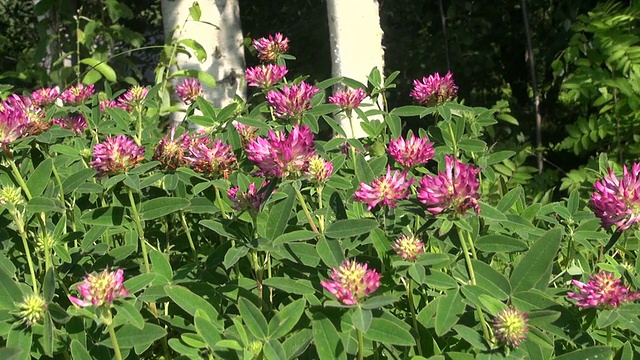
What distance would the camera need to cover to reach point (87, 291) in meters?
0.87

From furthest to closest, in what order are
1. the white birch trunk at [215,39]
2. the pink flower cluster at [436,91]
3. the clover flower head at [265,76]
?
the white birch trunk at [215,39], the clover flower head at [265,76], the pink flower cluster at [436,91]

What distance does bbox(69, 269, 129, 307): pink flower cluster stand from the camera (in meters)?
0.87

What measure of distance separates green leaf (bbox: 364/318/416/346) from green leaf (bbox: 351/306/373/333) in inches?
1.5

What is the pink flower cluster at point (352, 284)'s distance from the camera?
0.87m

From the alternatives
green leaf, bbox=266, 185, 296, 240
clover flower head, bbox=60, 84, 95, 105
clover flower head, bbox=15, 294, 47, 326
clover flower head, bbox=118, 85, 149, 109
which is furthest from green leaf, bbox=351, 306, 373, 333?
clover flower head, bbox=60, 84, 95, 105

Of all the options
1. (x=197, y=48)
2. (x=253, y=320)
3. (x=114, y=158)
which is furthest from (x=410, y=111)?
(x=197, y=48)

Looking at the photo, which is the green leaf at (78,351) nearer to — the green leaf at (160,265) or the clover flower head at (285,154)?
the green leaf at (160,265)

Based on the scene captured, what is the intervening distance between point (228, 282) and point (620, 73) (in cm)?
245

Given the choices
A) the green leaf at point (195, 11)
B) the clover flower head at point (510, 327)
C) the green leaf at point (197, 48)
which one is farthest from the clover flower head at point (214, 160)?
the green leaf at point (195, 11)

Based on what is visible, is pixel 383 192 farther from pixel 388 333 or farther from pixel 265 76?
pixel 265 76

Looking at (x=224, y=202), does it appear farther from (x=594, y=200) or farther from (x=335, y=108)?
(x=594, y=200)

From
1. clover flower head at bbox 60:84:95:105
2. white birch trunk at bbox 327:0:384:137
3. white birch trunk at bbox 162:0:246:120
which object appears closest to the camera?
clover flower head at bbox 60:84:95:105

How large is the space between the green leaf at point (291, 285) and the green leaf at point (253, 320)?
7cm

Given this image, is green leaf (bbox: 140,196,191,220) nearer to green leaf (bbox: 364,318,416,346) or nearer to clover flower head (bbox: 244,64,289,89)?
green leaf (bbox: 364,318,416,346)
